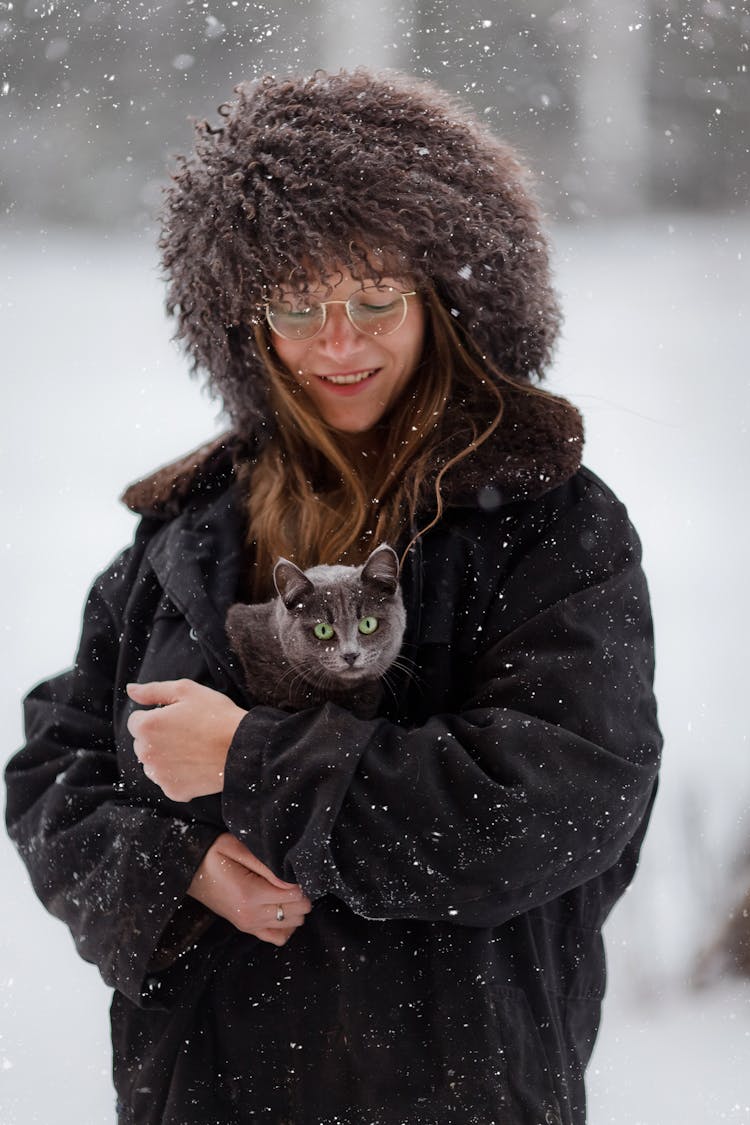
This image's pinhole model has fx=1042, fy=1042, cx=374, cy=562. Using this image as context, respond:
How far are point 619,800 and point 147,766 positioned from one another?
46cm

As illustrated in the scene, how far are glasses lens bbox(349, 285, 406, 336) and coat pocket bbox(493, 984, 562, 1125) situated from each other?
2.21ft

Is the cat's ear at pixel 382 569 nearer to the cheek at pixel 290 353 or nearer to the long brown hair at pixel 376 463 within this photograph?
the long brown hair at pixel 376 463

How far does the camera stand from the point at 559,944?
1.12 metres

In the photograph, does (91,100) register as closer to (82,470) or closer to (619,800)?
(82,470)

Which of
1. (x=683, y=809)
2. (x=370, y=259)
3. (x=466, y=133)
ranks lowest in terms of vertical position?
(x=683, y=809)

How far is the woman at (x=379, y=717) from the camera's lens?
37.8 inches

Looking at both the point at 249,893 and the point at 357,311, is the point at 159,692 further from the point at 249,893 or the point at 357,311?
the point at 357,311

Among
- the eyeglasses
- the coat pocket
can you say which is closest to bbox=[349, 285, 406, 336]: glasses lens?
the eyeglasses

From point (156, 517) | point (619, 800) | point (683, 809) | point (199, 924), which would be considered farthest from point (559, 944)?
point (156, 517)

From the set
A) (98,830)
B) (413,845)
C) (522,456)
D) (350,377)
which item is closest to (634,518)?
(522,456)

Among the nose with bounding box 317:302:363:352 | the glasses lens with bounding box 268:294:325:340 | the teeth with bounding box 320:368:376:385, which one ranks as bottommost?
the teeth with bounding box 320:368:376:385

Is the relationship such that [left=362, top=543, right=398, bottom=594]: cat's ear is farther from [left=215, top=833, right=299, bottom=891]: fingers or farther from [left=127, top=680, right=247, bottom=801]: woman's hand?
[left=215, top=833, right=299, bottom=891]: fingers

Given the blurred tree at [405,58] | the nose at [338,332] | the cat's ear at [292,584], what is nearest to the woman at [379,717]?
the nose at [338,332]

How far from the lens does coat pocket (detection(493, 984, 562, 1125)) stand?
103 centimetres
